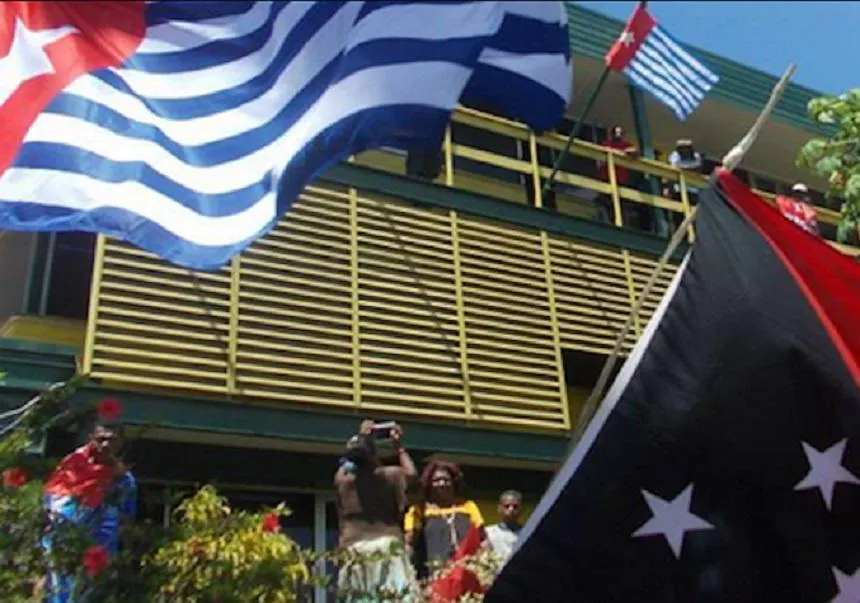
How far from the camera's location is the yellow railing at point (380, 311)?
27.7 feet

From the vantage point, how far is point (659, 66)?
1228cm

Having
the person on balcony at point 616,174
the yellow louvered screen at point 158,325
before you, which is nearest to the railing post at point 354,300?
the yellow louvered screen at point 158,325

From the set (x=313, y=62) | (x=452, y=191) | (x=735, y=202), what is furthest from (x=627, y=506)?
(x=452, y=191)

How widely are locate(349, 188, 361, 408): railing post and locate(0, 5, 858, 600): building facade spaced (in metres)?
0.02

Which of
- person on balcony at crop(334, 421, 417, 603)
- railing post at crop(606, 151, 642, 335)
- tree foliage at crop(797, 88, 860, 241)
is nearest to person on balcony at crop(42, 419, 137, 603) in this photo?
person on balcony at crop(334, 421, 417, 603)

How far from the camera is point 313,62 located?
4.37 m

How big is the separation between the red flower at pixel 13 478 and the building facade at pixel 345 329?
2.51m

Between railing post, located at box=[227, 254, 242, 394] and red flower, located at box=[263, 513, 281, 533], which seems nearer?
red flower, located at box=[263, 513, 281, 533]

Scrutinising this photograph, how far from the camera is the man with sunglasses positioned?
641 cm

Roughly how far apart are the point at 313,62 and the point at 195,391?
4.43 metres

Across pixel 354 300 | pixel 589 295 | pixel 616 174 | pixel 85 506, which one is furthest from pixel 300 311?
pixel 616 174

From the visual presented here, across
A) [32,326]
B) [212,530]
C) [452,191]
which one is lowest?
[212,530]

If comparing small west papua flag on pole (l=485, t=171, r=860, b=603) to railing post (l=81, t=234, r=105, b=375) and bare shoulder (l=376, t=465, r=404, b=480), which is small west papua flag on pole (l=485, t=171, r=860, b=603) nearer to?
bare shoulder (l=376, t=465, r=404, b=480)

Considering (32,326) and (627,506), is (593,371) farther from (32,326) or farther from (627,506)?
(627,506)
